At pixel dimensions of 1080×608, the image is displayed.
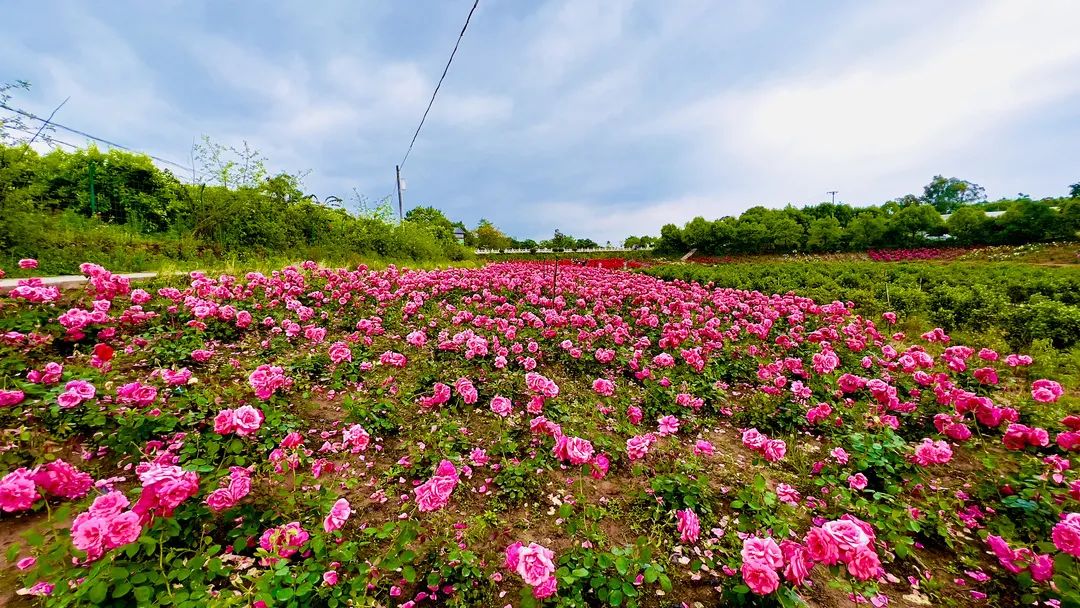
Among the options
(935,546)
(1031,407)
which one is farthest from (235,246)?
(1031,407)

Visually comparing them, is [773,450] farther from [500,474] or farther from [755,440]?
[500,474]

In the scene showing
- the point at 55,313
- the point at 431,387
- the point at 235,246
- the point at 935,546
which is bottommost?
the point at 935,546

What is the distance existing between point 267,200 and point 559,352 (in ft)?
40.2

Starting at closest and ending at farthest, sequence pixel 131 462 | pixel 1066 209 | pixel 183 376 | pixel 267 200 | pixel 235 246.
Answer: pixel 131 462 < pixel 183 376 < pixel 235 246 < pixel 267 200 < pixel 1066 209

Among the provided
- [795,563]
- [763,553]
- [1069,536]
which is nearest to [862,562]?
[795,563]

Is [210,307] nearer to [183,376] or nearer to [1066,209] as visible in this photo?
[183,376]

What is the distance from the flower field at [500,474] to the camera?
5.83 ft

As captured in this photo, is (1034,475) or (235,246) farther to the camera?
(235,246)

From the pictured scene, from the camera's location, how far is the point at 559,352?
5.32 meters

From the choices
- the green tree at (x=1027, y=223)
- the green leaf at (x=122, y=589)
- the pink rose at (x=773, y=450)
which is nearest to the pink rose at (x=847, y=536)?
the pink rose at (x=773, y=450)

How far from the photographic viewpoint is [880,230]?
30.8 m

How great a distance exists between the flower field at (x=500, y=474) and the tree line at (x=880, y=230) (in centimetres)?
3213

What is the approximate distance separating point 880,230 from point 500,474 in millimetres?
39585

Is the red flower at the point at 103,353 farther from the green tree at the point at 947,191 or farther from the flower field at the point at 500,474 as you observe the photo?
the green tree at the point at 947,191
